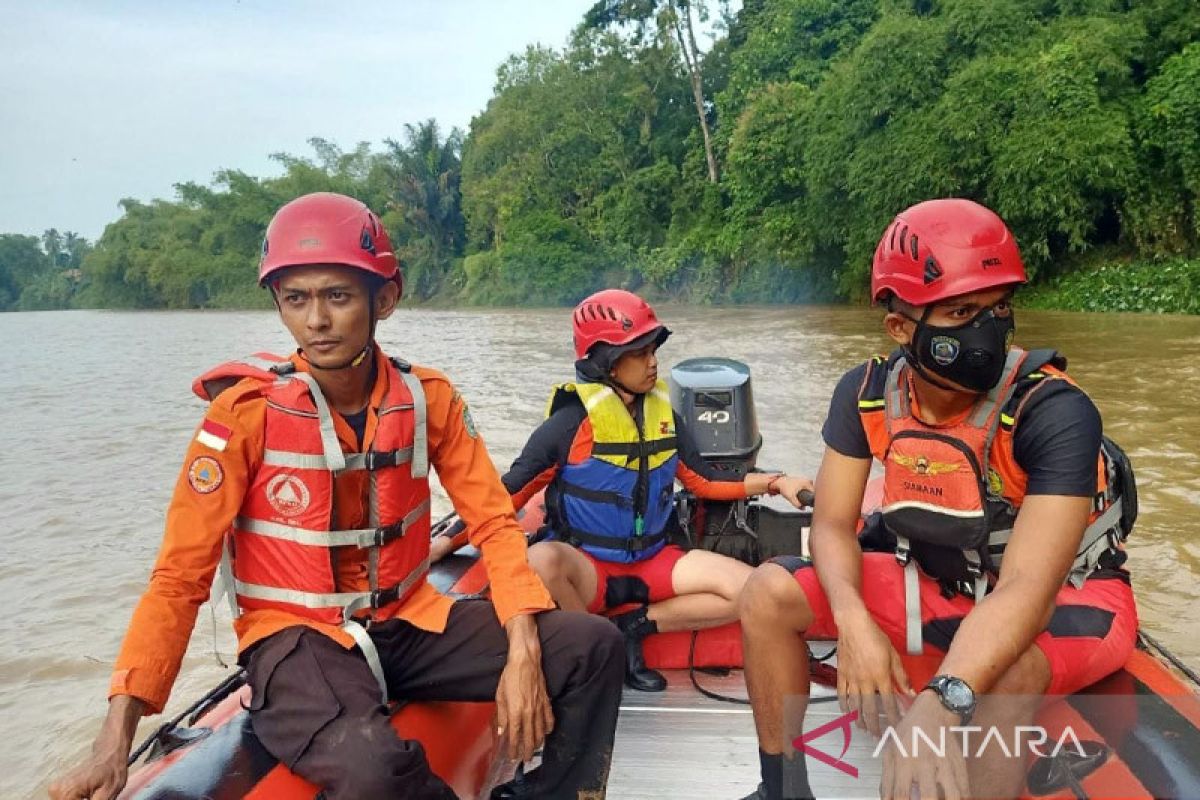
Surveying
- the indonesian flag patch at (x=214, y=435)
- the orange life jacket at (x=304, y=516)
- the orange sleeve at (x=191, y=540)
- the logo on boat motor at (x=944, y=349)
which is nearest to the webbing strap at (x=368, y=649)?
the orange life jacket at (x=304, y=516)

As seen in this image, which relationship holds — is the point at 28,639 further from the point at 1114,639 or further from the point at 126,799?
the point at 1114,639

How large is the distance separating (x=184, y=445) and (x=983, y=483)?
25.2 ft

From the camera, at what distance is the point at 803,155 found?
58.6 feet

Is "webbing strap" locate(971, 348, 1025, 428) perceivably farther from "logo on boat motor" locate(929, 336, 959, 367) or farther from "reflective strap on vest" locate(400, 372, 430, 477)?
"reflective strap on vest" locate(400, 372, 430, 477)

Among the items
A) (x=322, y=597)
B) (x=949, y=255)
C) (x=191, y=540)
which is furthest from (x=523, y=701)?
(x=949, y=255)

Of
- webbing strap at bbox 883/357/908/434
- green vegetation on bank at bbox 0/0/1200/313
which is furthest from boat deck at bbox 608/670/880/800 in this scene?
green vegetation on bank at bbox 0/0/1200/313

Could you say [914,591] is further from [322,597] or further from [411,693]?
[322,597]

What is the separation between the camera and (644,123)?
87.2ft

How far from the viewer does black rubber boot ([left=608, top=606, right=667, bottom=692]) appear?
233 centimetres

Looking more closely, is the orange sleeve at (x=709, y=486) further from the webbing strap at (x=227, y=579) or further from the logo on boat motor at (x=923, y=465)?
the webbing strap at (x=227, y=579)

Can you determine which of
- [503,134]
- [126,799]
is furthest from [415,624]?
[503,134]

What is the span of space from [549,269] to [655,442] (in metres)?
24.7

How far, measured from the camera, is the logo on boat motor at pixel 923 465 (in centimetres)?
160

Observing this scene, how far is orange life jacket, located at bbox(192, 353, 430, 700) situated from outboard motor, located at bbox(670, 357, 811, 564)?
1.35m
